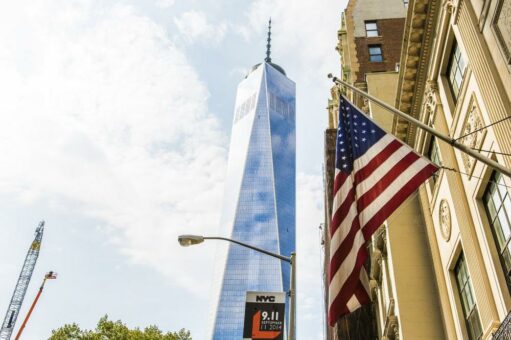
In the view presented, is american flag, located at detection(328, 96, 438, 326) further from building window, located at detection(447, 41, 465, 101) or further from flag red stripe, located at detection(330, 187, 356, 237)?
building window, located at detection(447, 41, 465, 101)

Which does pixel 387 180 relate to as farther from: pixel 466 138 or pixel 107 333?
pixel 107 333

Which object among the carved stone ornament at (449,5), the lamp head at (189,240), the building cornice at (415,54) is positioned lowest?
the lamp head at (189,240)

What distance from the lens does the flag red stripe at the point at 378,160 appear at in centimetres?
1080

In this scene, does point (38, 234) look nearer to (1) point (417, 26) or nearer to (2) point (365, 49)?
(2) point (365, 49)

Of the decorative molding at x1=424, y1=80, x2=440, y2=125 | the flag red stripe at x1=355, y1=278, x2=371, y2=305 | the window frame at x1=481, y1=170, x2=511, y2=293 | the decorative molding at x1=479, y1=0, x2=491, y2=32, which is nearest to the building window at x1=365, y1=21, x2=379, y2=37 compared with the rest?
the decorative molding at x1=424, y1=80, x2=440, y2=125

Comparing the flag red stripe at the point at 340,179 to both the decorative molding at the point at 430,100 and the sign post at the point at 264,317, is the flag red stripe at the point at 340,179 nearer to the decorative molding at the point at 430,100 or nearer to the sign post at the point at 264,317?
the sign post at the point at 264,317

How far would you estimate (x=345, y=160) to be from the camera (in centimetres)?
1187

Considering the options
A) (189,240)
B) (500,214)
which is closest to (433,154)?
(500,214)

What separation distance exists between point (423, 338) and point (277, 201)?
168 meters

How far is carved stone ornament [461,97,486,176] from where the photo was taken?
1301 centimetres

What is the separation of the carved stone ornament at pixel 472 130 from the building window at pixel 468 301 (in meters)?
3.48

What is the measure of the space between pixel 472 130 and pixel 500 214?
8.67 feet

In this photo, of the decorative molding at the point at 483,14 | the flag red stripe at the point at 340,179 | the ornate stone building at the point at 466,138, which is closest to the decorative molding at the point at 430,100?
the ornate stone building at the point at 466,138

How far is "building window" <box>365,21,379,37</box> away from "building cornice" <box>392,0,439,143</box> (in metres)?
19.9
